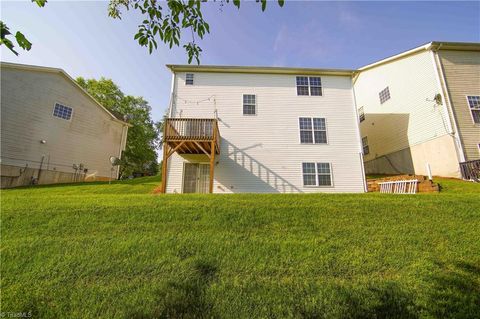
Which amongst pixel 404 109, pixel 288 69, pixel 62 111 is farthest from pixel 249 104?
pixel 62 111

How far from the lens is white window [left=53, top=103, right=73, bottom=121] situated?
14.5 m

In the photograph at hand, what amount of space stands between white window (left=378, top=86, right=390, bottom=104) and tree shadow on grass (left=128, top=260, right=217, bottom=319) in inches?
684

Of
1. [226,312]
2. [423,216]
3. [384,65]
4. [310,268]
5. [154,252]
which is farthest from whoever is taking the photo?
[384,65]

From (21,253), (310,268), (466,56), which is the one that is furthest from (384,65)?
(21,253)

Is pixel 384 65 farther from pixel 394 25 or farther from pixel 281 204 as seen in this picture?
pixel 281 204

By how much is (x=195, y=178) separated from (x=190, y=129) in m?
2.68

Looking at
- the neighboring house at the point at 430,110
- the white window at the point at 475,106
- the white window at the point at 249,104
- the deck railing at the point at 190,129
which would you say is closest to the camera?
the deck railing at the point at 190,129

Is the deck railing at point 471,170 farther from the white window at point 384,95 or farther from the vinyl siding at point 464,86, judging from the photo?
the white window at point 384,95

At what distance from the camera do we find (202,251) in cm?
410

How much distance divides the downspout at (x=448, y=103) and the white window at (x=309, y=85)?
6488 millimetres

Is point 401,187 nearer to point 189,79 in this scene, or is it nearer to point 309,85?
point 309,85

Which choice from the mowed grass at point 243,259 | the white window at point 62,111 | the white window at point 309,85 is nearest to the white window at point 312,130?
the white window at point 309,85

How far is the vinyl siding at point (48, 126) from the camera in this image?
12.5 meters

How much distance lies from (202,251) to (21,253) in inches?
137
